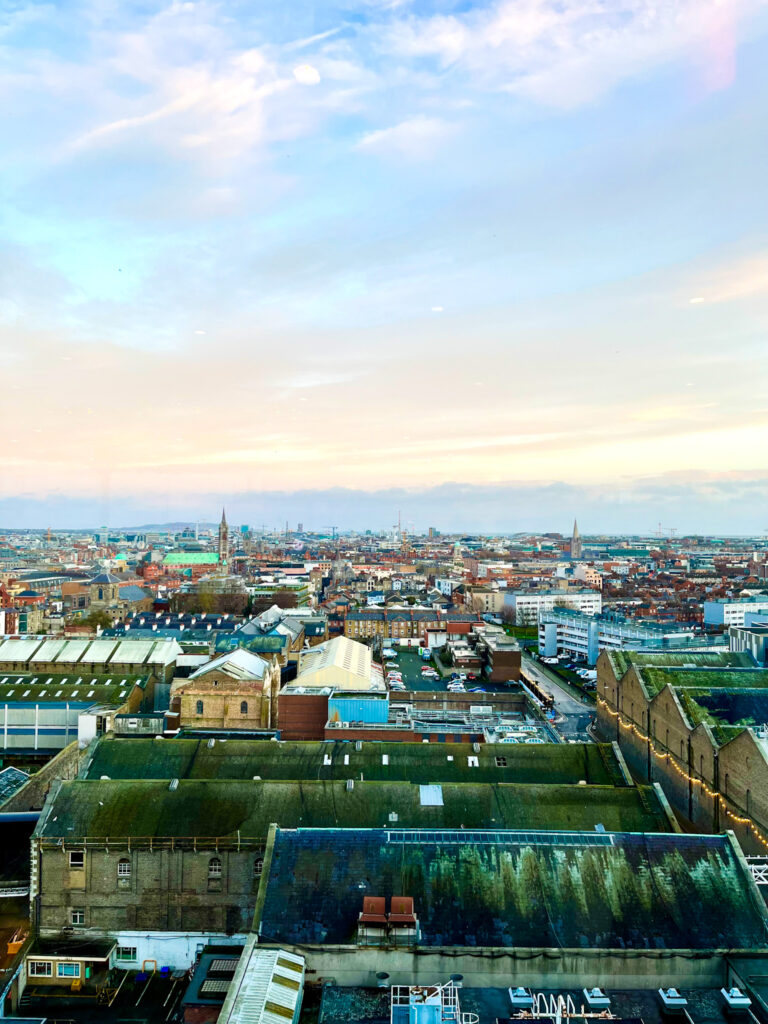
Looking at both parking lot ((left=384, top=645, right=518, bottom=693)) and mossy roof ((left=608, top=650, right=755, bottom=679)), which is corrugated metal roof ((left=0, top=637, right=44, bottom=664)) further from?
mossy roof ((left=608, top=650, right=755, bottom=679))

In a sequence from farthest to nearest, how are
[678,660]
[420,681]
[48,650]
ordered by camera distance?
[420,681] → [48,650] → [678,660]

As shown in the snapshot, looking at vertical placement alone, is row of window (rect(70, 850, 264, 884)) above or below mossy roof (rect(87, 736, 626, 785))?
below

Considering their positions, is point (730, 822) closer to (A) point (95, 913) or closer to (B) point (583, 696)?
(A) point (95, 913)

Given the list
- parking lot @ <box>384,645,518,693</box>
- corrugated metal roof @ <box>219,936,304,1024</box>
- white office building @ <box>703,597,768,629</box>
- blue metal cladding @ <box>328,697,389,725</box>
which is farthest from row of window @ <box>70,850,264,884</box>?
white office building @ <box>703,597,768,629</box>

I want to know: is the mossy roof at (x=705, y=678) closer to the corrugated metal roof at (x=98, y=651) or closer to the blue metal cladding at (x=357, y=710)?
the blue metal cladding at (x=357, y=710)

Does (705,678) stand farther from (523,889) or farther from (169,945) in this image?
(169,945)

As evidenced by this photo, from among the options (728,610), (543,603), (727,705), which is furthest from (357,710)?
(728,610)

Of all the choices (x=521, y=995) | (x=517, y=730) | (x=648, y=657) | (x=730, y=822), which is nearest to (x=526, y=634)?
(x=648, y=657)
